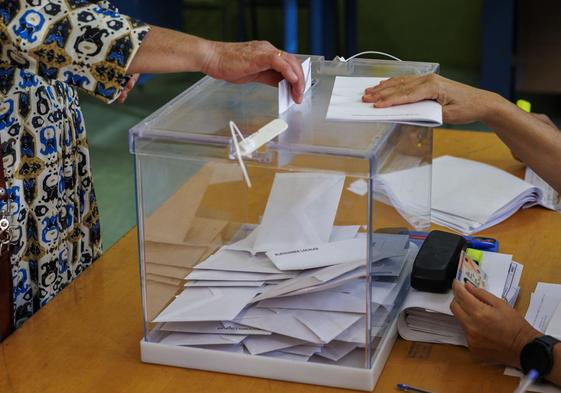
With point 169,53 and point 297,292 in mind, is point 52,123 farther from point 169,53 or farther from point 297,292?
point 297,292

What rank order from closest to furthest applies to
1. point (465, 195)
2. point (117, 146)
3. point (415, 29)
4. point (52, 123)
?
1. point (52, 123)
2. point (465, 195)
3. point (117, 146)
4. point (415, 29)

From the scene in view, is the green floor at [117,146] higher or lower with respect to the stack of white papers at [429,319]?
lower

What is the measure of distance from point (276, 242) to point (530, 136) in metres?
0.52

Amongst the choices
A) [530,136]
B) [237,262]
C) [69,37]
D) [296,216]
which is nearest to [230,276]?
[237,262]

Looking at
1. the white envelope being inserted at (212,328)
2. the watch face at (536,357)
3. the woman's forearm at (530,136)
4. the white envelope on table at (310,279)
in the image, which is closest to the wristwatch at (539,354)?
the watch face at (536,357)

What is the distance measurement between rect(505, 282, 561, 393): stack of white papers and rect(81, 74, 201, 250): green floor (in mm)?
2123

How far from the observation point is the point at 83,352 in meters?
1.34

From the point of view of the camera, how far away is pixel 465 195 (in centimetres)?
184

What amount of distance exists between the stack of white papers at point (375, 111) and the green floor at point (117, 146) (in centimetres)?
206

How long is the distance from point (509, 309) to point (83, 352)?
622 mm

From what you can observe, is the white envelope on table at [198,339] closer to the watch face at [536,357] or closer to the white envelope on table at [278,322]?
the white envelope on table at [278,322]

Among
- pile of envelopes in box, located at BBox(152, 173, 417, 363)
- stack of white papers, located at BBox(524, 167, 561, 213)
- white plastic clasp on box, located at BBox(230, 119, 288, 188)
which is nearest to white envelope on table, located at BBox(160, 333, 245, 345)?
pile of envelopes in box, located at BBox(152, 173, 417, 363)

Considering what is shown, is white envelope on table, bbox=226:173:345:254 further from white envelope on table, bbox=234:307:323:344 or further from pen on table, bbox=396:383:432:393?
pen on table, bbox=396:383:432:393

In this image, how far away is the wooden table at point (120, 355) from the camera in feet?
4.11
